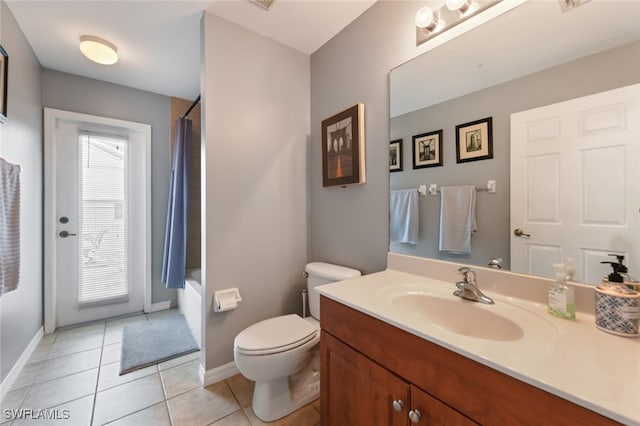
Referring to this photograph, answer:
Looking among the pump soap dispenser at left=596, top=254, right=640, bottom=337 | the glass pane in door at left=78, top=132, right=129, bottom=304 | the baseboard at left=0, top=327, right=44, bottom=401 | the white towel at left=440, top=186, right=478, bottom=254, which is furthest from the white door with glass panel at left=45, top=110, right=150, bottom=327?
the pump soap dispenser at left=596, top=254, right=640, bottom=337

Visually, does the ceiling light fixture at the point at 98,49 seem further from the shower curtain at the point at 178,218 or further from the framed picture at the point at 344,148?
the framed picture at the point at 344,148

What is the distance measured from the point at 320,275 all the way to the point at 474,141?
1138 millimetres

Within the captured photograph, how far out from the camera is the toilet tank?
1.54 m

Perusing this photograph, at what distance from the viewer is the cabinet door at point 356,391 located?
81cm

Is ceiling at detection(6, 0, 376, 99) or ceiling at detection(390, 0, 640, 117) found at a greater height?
ceiling at detection(6, 0, 376, 99)

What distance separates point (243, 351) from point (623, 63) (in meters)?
1.84

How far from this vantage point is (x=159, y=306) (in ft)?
9.02

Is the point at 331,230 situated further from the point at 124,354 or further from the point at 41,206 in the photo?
the point at 41,206

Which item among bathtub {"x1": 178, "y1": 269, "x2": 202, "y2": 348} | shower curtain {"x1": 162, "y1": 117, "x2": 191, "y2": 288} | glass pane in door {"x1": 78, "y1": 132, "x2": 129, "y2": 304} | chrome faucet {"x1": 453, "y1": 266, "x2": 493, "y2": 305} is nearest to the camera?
chrome faucet {"x1": 453, "y1": 266, "x2": 493, "y2": 305}

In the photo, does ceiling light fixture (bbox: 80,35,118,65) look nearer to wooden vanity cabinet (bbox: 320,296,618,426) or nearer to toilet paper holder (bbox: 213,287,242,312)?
toilet paper holder (bbox: 213,287,242,312)

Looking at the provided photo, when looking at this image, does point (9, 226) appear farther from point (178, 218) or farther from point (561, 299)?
point (561, 299)

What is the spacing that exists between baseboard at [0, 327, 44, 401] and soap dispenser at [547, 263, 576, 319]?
279 cm

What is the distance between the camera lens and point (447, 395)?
678mm

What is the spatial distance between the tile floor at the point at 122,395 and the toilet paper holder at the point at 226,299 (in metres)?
0.50
